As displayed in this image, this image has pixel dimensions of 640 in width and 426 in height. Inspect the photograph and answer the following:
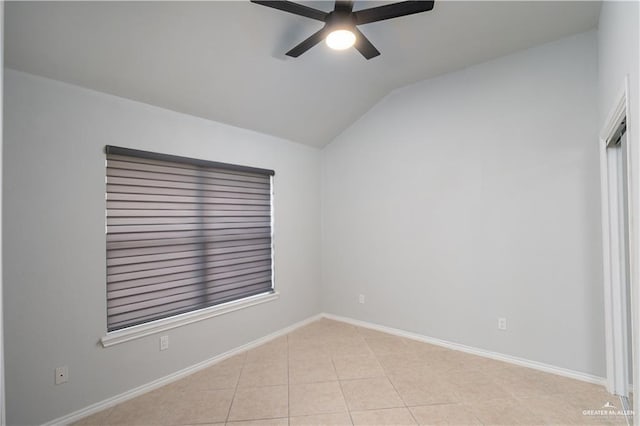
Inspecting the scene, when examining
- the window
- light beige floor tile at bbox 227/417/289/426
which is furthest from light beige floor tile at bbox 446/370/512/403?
the window

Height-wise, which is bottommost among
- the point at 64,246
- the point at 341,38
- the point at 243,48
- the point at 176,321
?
the point at 176,321

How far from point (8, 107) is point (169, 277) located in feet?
5.38

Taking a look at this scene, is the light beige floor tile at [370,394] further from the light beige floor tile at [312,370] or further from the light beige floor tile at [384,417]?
the light beige floor tile at [312,370]

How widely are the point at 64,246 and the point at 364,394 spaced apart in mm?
2521

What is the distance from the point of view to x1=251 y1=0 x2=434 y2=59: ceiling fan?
1780 millimetres

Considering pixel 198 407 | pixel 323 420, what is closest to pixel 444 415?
pixel 323 420

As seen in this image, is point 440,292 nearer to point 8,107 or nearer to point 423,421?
point 423,421

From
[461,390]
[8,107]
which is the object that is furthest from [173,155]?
[461,390]

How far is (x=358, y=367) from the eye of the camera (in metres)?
2.93

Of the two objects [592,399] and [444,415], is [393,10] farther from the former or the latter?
[592,399]

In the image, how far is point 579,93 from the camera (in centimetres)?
268

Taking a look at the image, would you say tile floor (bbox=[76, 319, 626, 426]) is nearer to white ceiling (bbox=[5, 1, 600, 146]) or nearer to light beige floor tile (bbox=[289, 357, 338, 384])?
light beige floor tile (bbox=[289, 357, 338, 384])

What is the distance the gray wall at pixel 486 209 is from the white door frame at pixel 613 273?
0.19 metres

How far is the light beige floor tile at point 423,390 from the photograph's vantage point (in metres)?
2.39
